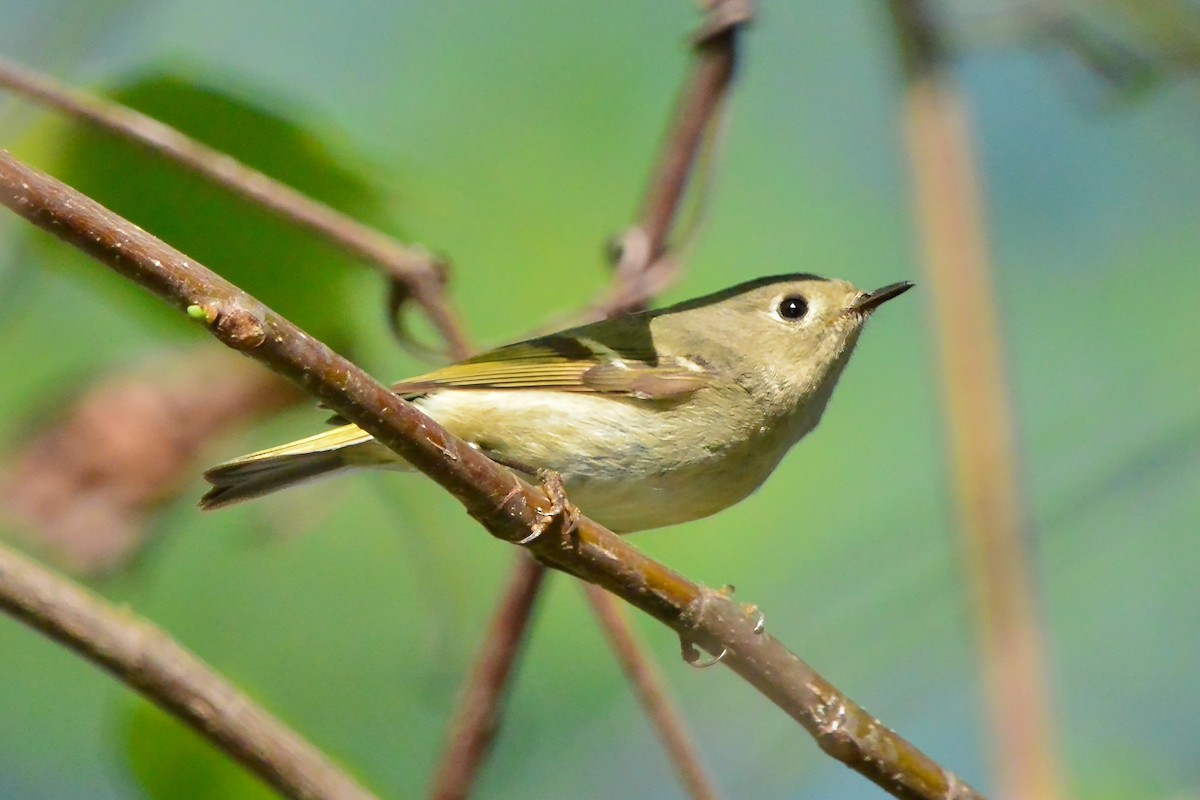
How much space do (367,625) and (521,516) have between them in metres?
3.24

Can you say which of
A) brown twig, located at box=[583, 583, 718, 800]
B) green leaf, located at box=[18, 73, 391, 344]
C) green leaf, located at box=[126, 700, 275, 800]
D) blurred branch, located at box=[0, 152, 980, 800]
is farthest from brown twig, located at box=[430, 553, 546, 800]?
green leaf, located at box=[18, 73, 391, 344]

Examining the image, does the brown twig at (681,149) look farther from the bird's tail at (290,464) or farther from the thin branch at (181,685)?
the thin branch at (181,685)

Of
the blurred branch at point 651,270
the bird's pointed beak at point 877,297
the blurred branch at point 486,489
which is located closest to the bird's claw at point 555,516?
the blurred branch at point 486,489

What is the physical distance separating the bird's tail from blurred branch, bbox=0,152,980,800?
800 millimetres

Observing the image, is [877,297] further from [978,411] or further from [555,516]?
[555,516]

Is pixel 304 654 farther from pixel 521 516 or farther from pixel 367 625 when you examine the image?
pixel 521 516

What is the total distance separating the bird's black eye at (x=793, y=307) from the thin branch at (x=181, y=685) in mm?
1580

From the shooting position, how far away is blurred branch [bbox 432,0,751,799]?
2410 millimetres

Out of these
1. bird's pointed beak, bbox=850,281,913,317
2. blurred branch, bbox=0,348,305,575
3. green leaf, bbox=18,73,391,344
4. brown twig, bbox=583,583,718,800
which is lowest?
brown twig, bbox=583,583,718,800

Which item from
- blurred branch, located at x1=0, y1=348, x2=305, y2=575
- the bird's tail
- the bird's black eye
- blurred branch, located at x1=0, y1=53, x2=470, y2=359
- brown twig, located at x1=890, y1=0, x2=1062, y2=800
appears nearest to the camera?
brown twig, located at x1=890, y1=0, x2=1062, y2=800

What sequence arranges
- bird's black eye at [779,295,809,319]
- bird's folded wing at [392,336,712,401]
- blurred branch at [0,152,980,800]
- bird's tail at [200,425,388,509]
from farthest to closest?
bird's black eye at [779,295,809,319]
bird's folded wing at [392,336,712,401]
bird's tail at [200,425,388,509]
blurred branch at [0,152,980,800]

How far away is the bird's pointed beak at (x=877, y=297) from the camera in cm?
286

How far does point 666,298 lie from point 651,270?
1.77m

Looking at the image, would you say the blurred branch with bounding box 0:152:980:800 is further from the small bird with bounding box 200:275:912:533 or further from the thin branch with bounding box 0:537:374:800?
the small bird with bounding box 200:275:912:533
